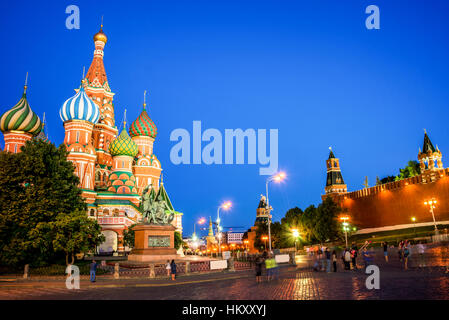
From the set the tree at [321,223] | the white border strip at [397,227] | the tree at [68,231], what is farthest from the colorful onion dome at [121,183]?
the white border strip at [397,227]

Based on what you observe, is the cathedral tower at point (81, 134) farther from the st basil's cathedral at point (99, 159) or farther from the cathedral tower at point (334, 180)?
the cathedral tower at point (334, 180)

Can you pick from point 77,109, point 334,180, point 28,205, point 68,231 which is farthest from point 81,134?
point 334,180

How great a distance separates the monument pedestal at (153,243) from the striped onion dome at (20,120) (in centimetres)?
4300

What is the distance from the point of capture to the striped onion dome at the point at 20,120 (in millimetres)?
57562

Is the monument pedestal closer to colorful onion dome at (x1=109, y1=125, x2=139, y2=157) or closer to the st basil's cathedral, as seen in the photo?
the st basil's cathedral

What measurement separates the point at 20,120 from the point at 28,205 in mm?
41185

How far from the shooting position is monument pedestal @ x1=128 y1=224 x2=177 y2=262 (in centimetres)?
2664

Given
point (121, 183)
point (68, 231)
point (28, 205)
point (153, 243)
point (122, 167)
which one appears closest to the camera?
point (28, 205)

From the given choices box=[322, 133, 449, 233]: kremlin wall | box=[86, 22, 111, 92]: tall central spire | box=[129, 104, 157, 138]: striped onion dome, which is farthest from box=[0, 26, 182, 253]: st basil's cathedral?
box=[322, 133, 449, 233]: kremlin wall

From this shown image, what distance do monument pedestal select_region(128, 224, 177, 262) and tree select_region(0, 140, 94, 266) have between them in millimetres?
6377

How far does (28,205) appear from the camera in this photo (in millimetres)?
24312

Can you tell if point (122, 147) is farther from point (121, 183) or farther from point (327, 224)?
point (327, 224)

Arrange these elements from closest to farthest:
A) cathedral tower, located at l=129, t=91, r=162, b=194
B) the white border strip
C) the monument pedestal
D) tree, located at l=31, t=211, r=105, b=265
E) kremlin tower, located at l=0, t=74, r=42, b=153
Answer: tree, located at l=31, t=211, r=105, b=265, the monument pedestal, kremlin tower, located at l=0, t=74, r=42, b=153, the white border strip, cathedral tower, located at l=129, t=91, r=162, b=194

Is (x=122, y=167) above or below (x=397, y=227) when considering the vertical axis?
above
